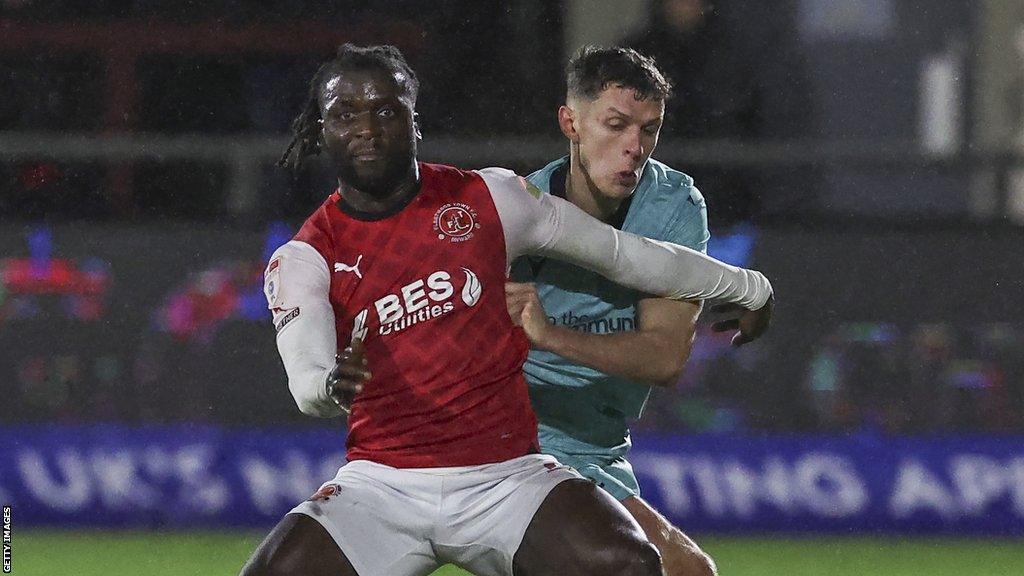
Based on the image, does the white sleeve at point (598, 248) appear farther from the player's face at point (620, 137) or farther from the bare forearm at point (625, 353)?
the player's face at point (620, 137)

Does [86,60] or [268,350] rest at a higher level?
[86,60]

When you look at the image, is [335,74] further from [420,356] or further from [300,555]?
[300,555]

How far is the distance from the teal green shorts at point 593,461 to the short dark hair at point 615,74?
3.16ft

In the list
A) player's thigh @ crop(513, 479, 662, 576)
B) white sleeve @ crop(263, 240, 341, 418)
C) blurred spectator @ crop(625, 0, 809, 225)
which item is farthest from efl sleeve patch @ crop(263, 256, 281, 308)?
blurred spectator @ crop(625, 0, 809, 225)

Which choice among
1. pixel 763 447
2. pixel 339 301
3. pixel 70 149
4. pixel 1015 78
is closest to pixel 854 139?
pixel 1015 78

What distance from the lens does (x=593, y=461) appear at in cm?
522

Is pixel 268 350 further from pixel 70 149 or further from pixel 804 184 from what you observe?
pixel 804 184

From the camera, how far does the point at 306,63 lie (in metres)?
9.55

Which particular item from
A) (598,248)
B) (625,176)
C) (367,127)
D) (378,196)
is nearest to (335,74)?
(367,127)

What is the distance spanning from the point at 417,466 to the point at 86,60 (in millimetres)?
5758

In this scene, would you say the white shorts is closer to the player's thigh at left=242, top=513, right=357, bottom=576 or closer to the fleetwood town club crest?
the player's thigh at left=242, top=513, right=357, bottom=576

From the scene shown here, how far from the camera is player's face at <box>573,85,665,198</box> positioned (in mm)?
4922

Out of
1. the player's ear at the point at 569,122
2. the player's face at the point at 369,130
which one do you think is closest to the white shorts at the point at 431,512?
the player's face at the point at 369,130

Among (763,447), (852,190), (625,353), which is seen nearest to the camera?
(625,353)
